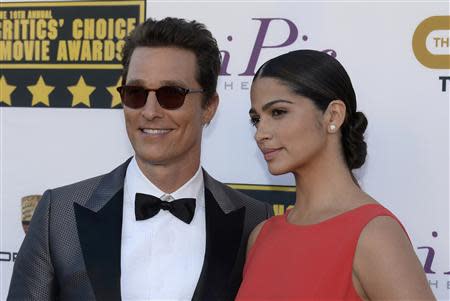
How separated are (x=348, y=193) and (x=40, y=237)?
950 millimetres

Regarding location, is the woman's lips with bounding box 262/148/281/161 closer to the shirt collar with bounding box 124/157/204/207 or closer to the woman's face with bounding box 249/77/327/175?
the woman's face with bounding box 249/77/327/175

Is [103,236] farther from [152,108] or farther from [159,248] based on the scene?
[152,108]

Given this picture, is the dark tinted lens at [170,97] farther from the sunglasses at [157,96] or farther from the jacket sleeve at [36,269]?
the jacket sleeve at [36,269]

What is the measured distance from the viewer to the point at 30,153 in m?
3.00

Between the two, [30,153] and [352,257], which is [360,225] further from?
[30,153]

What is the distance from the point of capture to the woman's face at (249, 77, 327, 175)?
1.78 m

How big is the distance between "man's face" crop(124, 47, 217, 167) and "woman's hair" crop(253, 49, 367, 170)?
0.35 m

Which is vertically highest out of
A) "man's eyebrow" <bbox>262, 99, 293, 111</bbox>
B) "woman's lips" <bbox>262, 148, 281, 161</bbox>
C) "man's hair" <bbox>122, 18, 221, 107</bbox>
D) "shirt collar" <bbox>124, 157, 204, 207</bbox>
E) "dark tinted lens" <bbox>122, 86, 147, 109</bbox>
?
"man's hair" <bbox>122, 18, 221, 107</bbox>

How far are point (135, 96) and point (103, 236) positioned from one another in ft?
1.51

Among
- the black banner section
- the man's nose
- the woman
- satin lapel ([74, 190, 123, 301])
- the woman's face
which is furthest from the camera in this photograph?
the black banner section

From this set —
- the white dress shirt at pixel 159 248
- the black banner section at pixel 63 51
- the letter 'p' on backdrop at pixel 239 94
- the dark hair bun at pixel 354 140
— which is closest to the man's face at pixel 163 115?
the white dress shirt at pixel 159 248

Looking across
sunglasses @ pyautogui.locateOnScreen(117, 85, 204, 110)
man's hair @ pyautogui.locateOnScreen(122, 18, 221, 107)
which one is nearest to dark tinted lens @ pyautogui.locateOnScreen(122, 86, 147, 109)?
sunglasses @ pyautogui.locateOnScreen(117, 85, 204, 110)

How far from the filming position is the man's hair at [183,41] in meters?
2.17

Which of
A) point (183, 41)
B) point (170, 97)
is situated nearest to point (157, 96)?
point (170, 97)
